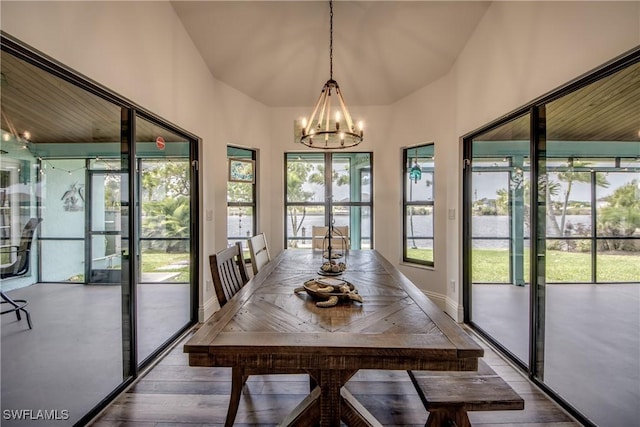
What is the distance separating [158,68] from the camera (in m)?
2.41

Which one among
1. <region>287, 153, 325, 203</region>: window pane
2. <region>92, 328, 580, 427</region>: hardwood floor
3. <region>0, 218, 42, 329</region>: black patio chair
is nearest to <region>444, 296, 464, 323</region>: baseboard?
<region>92, 328, 580, 427</region>: hardwood floor

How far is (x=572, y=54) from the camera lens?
5.92 feet

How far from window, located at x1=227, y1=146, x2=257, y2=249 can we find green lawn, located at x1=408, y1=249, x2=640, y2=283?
9.60 ft

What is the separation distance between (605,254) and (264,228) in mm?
3544

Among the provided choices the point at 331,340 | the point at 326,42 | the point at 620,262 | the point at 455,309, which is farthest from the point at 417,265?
the point at 331,340

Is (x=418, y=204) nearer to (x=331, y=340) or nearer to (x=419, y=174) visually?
(x=419, y=174)

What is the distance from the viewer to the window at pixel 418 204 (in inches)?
152

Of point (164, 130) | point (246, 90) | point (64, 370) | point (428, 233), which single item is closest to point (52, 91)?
point (164, 130)

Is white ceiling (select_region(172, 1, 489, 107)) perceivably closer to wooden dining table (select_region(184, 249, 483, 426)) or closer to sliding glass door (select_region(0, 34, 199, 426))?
sliding glass door (select_region(0, 34, 199, 426))

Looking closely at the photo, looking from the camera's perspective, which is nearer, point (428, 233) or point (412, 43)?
point (412, 43)

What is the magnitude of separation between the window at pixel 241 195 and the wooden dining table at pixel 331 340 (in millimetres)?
2392

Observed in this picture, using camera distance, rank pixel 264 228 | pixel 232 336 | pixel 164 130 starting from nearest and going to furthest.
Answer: pixel 232 336 < pixel 164 130 < pixel 264 228

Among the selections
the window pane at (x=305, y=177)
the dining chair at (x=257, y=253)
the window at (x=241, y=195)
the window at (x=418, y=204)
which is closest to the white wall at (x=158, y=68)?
the window at (x=241, y=195)

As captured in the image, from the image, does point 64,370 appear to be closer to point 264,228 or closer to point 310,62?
point 264,228
